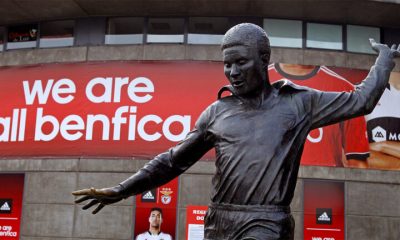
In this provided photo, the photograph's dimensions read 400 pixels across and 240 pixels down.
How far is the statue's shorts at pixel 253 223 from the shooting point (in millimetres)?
3340

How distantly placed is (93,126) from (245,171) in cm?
1582

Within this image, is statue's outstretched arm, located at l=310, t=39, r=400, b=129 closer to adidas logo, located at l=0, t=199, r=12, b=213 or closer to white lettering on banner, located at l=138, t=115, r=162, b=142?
white lettering on banner, located at l=138, t=115, r=162, b=142

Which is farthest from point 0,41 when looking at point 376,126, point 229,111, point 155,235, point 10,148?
point 229,111

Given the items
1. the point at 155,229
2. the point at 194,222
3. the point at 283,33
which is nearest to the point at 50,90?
the point at 155,229

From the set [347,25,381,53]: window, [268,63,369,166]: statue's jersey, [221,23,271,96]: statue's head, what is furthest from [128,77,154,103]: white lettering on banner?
[221,23,271,96]: statue's head

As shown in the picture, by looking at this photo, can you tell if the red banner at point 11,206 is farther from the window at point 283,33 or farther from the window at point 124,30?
the window at point 283,33

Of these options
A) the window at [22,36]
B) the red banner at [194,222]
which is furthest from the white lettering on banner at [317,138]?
the window at [22,36]

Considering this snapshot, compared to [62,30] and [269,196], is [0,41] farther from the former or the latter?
[269,196]

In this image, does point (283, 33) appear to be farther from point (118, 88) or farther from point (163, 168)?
point (163, 168)

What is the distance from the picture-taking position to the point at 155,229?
17.7 m

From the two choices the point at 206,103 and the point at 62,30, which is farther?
the point at 62,30

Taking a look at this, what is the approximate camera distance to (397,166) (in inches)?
726

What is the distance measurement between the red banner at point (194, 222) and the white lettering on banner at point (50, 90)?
547cm

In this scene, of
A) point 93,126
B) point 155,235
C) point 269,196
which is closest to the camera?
point 269,196
